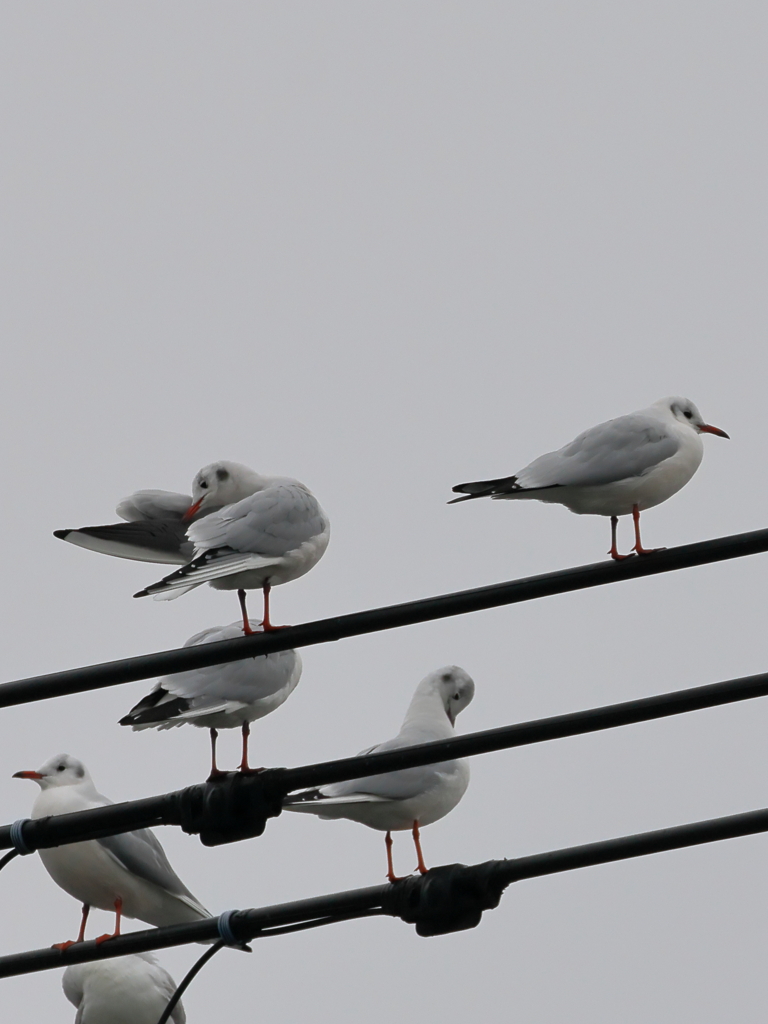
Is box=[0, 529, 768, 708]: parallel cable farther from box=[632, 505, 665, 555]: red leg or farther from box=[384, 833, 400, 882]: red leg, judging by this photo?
box=[384, 833, 400, 882]: red leg

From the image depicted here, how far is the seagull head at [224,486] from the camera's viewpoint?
8.05m

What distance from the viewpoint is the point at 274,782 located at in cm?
573

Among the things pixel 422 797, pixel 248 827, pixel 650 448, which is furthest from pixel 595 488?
pixel 248 827

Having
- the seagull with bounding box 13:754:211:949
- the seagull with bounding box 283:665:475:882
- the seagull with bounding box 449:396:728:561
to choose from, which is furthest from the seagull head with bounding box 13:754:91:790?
the seagull with bounding box 449:396:728:561

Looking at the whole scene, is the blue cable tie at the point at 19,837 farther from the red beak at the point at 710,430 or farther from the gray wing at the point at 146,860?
the red beak at the point at 710,430

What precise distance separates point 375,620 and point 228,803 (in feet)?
3.00

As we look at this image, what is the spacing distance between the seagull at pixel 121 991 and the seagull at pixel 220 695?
1.72 meters

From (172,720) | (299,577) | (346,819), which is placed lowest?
(346,819)

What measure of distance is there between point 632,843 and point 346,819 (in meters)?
3.27

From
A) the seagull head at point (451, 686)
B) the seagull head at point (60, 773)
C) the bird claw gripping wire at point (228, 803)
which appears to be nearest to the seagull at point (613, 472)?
the seagull head at point (451, 686)

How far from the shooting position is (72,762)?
30.3ft

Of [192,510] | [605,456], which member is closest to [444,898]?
[605,456]

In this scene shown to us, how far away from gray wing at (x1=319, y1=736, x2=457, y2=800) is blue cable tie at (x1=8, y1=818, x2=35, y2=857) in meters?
2.30

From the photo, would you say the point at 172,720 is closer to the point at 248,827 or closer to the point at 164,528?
the point at 164,528
